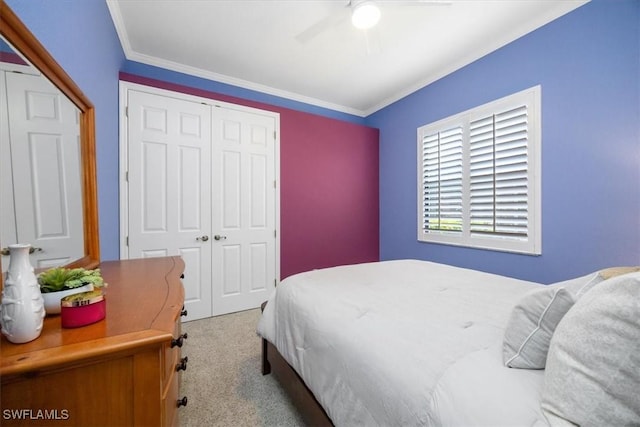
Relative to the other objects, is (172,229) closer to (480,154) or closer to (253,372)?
(253,372)

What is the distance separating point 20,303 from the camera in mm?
641

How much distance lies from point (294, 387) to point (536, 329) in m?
1.23

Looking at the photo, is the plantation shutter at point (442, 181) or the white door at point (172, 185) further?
the plantation shutter at point (442, 181)

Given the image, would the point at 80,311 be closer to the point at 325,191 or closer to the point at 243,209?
the point at 243,209

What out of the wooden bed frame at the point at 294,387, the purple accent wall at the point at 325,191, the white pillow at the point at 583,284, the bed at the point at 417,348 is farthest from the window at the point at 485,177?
the wooden bed frame at the point at 294,387

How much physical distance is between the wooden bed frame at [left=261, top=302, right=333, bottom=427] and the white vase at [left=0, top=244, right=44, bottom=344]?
1.10 m

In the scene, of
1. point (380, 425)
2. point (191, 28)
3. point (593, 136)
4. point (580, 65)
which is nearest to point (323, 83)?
point (191, 28)

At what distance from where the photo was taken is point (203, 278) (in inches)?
113

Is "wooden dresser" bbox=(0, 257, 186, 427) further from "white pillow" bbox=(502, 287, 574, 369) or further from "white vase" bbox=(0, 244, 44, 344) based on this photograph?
"white pillow" bbox=(502, 287, 574, 369)

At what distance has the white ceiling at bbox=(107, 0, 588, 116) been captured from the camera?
2119 millimetres

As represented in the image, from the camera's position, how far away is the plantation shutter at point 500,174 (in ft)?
7.73

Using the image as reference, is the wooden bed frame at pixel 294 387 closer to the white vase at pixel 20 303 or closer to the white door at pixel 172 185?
the white vase at pixel 20 303

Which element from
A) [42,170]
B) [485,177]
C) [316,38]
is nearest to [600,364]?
[42,170]

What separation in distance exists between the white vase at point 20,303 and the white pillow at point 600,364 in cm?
129
